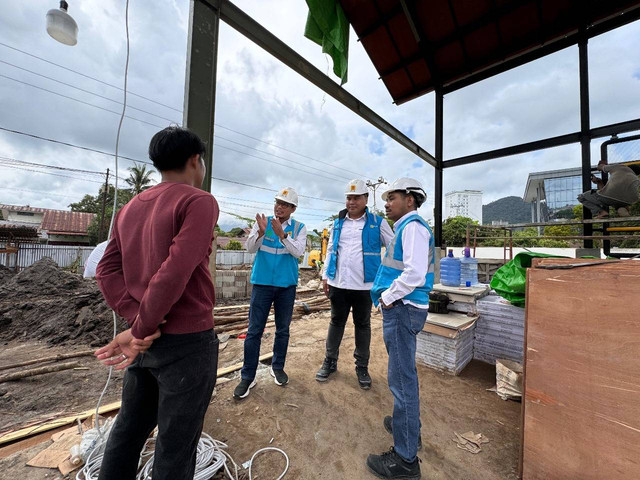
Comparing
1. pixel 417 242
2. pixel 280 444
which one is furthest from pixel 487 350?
pixel 280 444

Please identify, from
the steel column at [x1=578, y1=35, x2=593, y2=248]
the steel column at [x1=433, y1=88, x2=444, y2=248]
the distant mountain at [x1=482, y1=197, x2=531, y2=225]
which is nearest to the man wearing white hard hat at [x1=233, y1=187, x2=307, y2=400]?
the steel column at [x1=433, y1=88, x2=444, y2=248]

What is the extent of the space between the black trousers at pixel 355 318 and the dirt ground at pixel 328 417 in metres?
0.32

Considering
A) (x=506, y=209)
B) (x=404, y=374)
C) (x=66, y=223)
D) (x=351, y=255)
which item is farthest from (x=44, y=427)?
(x=506, y=209)

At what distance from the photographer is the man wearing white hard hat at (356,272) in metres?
2.98

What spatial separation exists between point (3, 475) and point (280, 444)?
1789 mm

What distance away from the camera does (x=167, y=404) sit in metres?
1.09


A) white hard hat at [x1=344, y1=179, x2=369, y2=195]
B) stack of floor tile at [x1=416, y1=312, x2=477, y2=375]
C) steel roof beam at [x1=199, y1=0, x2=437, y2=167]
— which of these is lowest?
stack of floor tile at [x1=416, y1=312, x2=477, y2=375]

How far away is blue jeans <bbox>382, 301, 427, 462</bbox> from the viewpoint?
1757mm

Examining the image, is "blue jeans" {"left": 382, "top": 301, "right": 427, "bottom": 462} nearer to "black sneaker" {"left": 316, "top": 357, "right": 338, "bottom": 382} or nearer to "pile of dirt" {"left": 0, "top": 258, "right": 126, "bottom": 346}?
"black sneaker" {"left": 316, "top": 357, "right": 338, "bottom": 382}

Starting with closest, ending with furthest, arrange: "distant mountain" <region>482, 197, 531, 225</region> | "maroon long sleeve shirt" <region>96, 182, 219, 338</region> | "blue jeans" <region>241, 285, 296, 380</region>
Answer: "maroon long sleeve shirt" <region>96, 182, 219, 338</region> → "blue jeans" <region>241, 285, 296, 380</region> → "distant mountain" <region>482, 197, 531, 225</region>

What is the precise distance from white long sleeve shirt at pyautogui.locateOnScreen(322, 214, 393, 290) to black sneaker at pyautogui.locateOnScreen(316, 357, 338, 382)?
94 cm

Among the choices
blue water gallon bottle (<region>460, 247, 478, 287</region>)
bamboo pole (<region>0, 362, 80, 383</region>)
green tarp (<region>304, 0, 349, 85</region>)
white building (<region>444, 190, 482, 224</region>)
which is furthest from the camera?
white building (<region>444, 190, 482, 224</region>)

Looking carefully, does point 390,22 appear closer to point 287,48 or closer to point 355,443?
point 287,48

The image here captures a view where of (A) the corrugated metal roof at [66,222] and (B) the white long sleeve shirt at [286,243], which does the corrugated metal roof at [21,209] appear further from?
(B) the white long sleeve shirt at [286,243]
